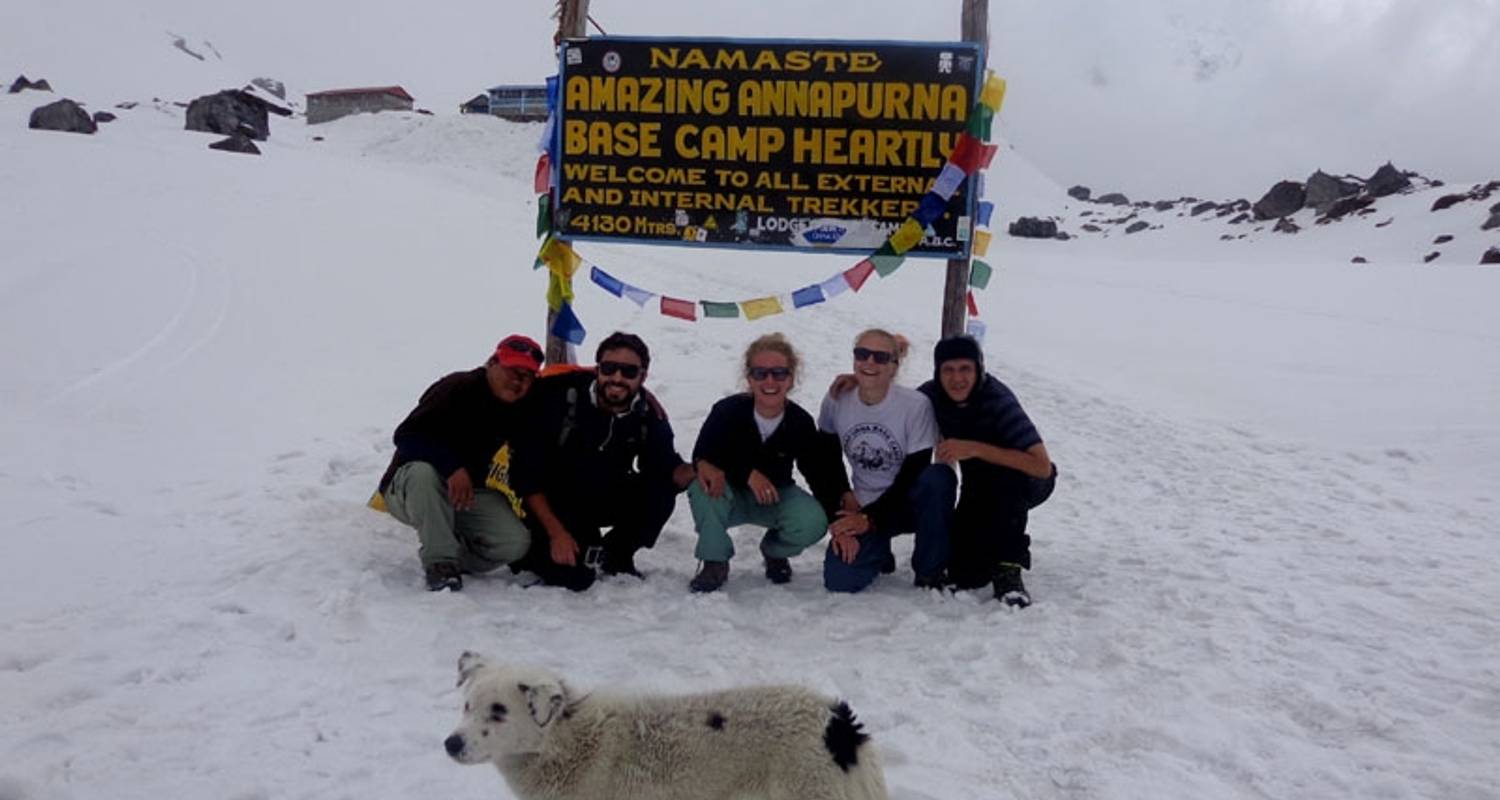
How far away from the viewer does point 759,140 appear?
720 centimetres

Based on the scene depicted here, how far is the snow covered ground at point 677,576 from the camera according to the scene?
3762 millimetres

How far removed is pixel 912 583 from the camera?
19.1 ft

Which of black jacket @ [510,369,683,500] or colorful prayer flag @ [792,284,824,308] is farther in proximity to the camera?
colorful prayer flag @ [792,284,824,308]

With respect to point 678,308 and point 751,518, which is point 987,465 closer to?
point 751,518

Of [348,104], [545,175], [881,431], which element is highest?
[348,104]

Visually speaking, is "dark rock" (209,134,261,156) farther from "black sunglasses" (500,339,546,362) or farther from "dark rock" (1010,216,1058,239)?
"dark rock" (1010,216,1058,239)

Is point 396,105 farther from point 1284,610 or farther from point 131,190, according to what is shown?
point 1284,610

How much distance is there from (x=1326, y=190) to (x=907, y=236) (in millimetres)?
46793

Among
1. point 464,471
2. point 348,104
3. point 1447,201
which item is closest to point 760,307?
point 464,471

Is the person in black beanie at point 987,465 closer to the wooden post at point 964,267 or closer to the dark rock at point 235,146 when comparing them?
the wooden post at point 964,267

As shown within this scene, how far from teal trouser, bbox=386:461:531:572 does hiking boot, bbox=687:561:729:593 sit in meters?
0.98

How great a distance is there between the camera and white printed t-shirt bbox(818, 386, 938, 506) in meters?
5.59

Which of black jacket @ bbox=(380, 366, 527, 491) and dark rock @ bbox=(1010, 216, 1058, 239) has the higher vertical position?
dark rock @ bbox=(1010, 216, 1058, 239)

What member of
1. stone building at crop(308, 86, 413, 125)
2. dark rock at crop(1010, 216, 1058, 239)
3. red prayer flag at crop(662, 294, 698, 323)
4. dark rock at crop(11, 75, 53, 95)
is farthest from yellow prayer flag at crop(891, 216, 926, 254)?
stone building at crop(308, 86, 413, 125)
